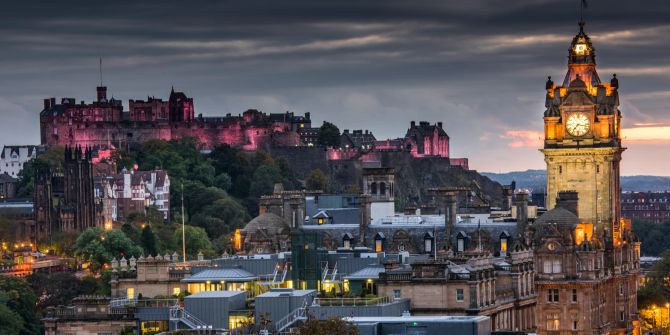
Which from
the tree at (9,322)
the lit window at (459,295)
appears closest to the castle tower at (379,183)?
the tree at (9,322)

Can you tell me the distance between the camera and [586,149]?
6850 inches

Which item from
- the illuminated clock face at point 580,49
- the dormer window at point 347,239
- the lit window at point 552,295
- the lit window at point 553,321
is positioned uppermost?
the illuminated clock face at point 580,49

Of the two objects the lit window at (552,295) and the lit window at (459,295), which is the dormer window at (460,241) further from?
the lit window at (459,295)

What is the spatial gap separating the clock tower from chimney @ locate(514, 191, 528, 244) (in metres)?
11.5

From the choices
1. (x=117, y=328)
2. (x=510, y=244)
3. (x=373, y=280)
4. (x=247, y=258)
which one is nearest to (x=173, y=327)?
(x=117, y=328)

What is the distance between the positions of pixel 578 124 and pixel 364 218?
80.0 ft

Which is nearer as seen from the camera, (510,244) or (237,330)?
(237,330)

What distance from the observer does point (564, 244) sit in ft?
520

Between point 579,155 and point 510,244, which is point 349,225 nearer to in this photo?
point 510,244

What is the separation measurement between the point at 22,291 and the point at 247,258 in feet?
160

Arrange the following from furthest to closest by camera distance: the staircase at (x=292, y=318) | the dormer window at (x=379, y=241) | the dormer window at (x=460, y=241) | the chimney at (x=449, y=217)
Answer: the chimney at (x=449, y=217), the dormer window at (x=379, y=241), the dormer window at (x=460, y=241), the staircase at (x=292, y=318)

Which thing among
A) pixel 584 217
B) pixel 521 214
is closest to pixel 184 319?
pixel 521 214

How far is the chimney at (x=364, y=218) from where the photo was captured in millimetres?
156250

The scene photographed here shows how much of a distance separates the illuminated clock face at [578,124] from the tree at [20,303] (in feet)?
138
